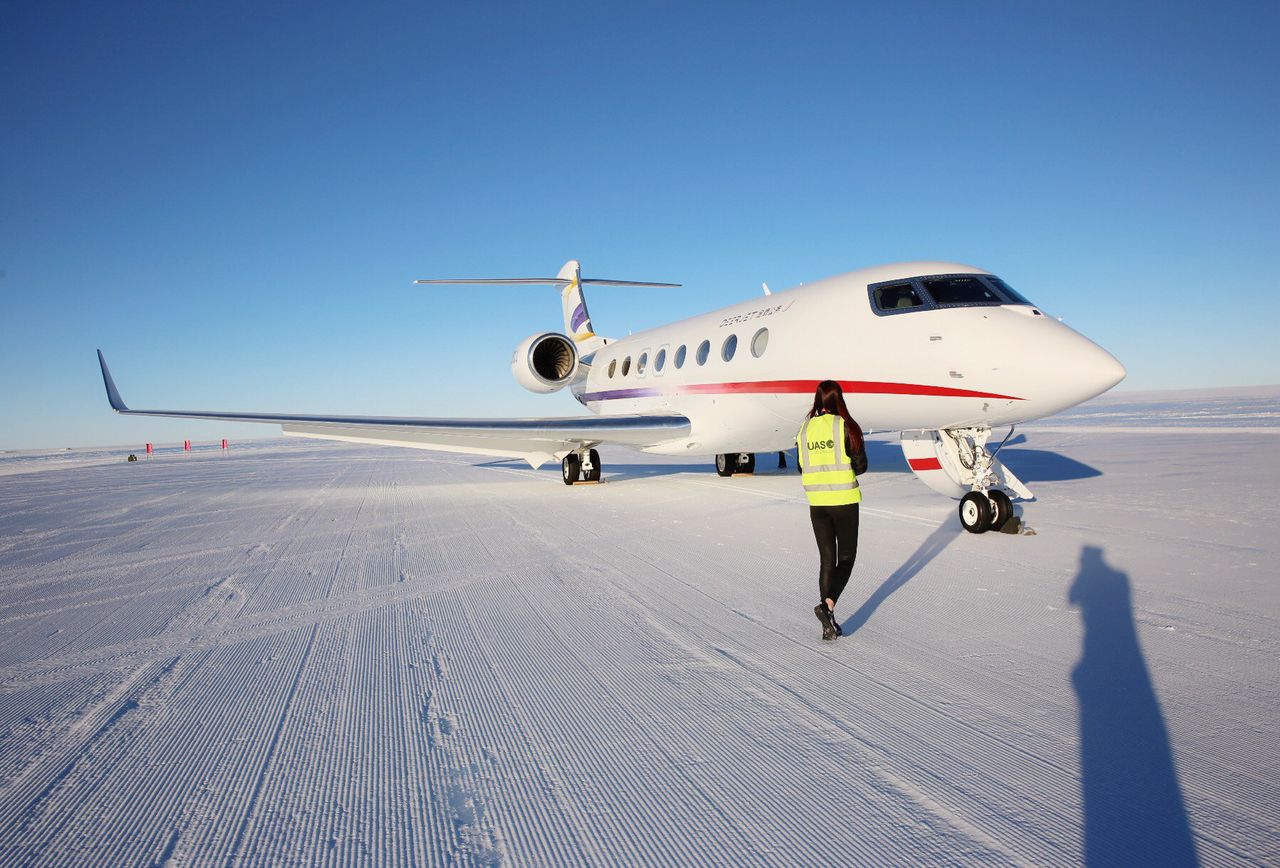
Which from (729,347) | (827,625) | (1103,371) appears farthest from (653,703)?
(729,347)

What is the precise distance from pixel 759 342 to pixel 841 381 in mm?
2089

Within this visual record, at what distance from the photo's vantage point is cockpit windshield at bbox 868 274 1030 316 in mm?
7434

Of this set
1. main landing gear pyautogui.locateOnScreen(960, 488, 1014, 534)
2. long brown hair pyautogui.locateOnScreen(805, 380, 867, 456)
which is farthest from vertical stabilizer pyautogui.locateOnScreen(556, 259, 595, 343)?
long brown hair pyautogui.locateOnScreen(805, 380, 867, 456)

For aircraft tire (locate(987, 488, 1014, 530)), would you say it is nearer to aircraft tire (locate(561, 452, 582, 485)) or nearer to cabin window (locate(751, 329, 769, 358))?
cabin window (locate(751, 329, 769, 358))

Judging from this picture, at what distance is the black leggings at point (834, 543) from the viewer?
3914 millimetres

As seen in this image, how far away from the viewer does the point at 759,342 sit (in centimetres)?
1052

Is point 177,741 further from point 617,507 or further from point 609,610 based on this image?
point 617,507

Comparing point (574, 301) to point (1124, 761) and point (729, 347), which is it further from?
point (1124, 761)

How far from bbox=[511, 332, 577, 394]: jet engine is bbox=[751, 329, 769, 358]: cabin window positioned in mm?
6248

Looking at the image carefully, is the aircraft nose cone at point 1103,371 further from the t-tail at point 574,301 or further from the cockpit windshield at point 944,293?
the t-tail at point 574,301

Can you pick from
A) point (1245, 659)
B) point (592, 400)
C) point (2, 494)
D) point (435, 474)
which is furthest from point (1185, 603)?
point (2, 494)

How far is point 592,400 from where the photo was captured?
16438mm

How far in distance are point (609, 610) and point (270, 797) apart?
8.05 ft

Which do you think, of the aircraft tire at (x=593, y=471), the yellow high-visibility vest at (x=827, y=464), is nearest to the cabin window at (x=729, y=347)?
the aircraft tire at (x=593, y=471)
